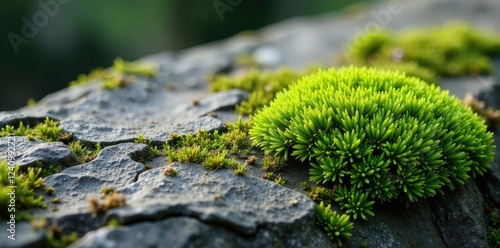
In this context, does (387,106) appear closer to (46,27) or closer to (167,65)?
(167,65)

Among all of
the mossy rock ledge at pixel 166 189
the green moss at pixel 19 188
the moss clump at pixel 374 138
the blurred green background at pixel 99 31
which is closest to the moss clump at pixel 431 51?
the mossy rock ledge at pixel 166 189

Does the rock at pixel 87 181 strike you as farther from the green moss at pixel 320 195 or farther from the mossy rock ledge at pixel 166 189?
the green moss at pixel 320 195

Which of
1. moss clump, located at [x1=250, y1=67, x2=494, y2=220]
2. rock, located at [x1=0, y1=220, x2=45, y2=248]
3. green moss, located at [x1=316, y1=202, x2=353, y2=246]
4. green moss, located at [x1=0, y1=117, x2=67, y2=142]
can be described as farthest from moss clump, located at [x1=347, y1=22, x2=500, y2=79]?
rock, located at [x1=0, y1=220, x2=45, y2=248]

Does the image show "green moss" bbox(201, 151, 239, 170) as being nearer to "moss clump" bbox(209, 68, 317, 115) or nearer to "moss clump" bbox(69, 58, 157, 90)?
"moss clump" bbox(209, 68, 317, 115)

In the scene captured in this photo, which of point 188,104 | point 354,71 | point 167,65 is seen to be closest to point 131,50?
point 167,65

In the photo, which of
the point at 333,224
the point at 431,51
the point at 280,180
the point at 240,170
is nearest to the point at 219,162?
the point at 240,170

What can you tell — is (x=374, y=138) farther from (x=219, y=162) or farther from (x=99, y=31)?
(x=99, y=31)

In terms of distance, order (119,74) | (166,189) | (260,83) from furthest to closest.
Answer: (119,74) < (260,83) < (166,189)
